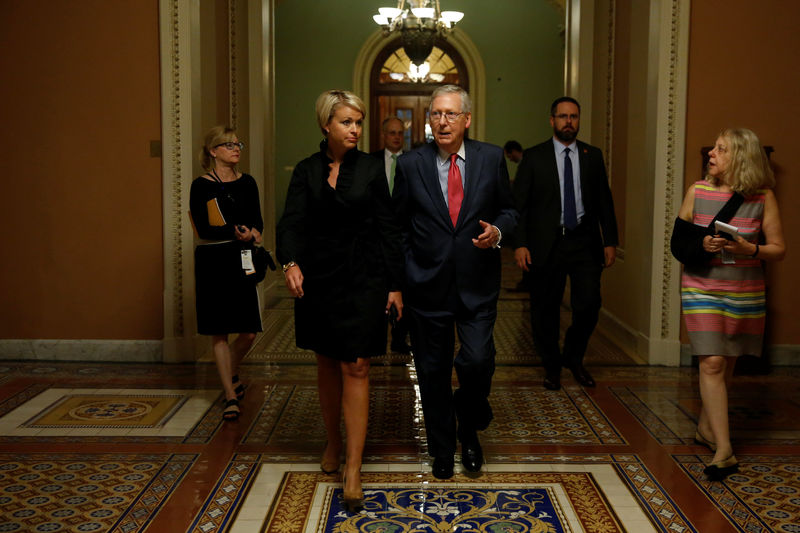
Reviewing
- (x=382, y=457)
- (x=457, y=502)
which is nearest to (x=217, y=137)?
(x=382, y=457)

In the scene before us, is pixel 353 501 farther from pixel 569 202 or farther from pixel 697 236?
pixel 569 202

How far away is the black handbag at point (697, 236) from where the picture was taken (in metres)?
3.95

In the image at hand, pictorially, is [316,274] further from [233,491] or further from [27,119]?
[27,119]

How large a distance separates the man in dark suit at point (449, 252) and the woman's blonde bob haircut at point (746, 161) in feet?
3.40

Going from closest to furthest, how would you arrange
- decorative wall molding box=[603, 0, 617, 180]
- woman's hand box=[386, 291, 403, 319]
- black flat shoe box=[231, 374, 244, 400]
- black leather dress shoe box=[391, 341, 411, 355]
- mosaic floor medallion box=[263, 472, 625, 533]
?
1. mosaic floor medallion box=[263, 472, 625, 533]
2. woman's hand box=[386, 291, 403, 319]
3. black flat shoe box=[231, 374, 244, 400]
4. black leather dress shoe box=[391, 341, 411, 355]
5. decorative wall molding box=[603, 0, 617, 180]

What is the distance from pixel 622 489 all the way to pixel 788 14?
13.4ft

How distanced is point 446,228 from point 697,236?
46.5 inches

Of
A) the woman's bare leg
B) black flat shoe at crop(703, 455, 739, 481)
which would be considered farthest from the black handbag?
the woman's bare leg

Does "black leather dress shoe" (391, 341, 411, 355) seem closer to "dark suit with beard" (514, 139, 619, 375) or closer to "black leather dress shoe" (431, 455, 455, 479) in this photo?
"dark suit with beard" (514, 139, 619, 375)

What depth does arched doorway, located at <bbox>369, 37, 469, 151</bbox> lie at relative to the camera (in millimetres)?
15078

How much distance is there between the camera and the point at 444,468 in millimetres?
4000

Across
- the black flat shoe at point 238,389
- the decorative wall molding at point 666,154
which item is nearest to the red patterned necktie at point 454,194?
the black flat shoe at point 238,389

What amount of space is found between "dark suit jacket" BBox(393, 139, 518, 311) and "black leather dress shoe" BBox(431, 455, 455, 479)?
726mm

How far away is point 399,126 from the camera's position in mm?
6480
